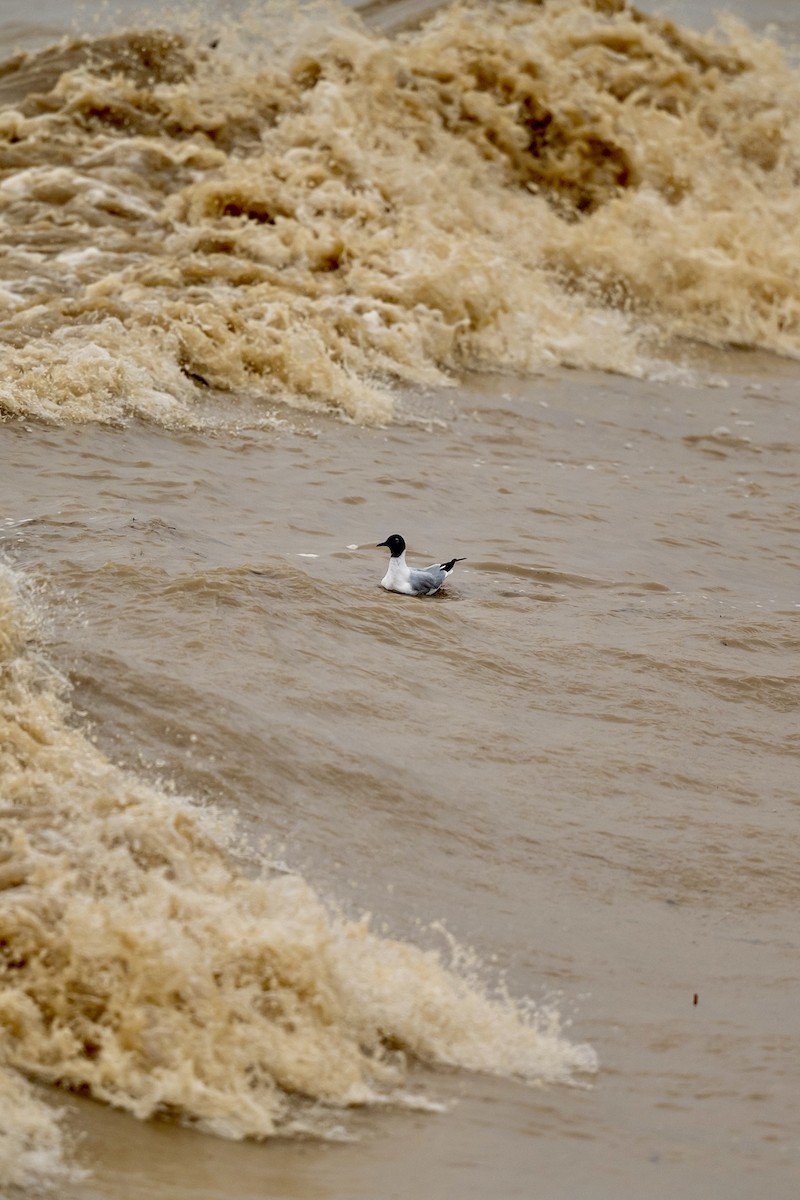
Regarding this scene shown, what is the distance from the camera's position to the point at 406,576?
239 inches

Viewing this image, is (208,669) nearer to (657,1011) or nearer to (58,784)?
(58,784)

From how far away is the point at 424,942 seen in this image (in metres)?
3.91

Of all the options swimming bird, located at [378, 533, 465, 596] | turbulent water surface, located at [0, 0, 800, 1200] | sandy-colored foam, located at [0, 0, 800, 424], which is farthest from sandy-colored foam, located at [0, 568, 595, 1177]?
sandy-colored foam, located at [0, 0, 800, 424]

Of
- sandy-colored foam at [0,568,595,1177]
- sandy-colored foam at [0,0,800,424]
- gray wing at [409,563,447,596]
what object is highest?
sandy-colored foam at [0,0,800,424]

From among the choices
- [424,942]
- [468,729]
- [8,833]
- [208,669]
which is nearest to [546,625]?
[468,729]

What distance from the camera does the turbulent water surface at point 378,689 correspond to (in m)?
3.29

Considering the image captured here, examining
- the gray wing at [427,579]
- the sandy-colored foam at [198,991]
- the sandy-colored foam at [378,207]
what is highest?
the sandy-colored foam at [378,207]

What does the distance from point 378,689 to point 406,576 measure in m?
0.85

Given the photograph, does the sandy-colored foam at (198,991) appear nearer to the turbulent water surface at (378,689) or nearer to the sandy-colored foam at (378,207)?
the turbulent water surface at (378,689)

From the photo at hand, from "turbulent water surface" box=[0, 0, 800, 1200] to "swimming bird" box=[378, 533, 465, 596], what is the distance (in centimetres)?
7

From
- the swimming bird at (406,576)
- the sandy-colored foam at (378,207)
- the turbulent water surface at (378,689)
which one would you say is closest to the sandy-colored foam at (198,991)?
the turbulent water surface at (378,689)

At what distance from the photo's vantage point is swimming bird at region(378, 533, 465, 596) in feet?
19.9

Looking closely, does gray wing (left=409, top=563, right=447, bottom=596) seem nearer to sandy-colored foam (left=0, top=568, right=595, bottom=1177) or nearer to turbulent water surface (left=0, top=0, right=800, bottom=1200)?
turbulent water surface (left=0, top=0, right=800, bottom=1200)

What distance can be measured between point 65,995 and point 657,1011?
146 cm
